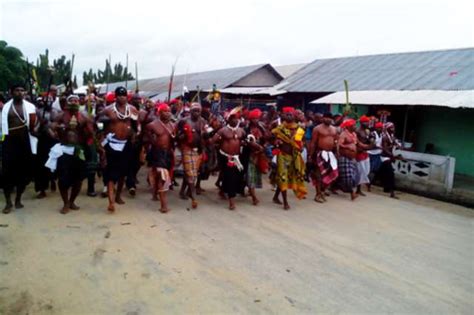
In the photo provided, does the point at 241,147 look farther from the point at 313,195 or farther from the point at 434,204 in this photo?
the point at 434,204

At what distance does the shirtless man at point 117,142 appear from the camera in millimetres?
5703

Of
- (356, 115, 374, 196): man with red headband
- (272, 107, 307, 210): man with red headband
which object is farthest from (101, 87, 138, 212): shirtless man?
(356, 115, 374, 196): man with red headband

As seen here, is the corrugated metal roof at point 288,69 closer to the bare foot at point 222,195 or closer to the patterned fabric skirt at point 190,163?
the bare foot at point 222,195

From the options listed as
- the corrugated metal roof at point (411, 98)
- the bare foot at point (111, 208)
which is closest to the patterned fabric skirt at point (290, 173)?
the bare foot at point (111, 208)

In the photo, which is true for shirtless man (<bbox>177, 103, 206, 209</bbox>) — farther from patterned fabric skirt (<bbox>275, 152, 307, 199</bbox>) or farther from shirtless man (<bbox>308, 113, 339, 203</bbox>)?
shirtless man (<bbox>308, 113, 339, 203</bbox>)

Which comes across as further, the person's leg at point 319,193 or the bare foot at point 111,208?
the person's leg at point 319,193

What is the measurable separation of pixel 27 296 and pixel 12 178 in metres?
2.85

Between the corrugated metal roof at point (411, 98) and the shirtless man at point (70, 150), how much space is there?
746 centimetres

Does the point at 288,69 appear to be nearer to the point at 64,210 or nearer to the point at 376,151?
the point at 376,151

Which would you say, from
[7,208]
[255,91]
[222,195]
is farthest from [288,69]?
[7,208]

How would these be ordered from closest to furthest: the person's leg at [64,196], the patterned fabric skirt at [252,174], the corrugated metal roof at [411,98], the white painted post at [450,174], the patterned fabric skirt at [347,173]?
1. the person's leg at [64,196]
2. the patterned fabric skirt at [252,174]
3. the patterned fabric skirt at [347,173]
4. the white painted post at [450,174]
5. the corrugated metal roof at [411,98]

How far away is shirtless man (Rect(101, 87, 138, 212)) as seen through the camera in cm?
570

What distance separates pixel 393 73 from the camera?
13086 millimetres

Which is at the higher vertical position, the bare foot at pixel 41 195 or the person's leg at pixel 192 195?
the person's leg at pixel 192 195
